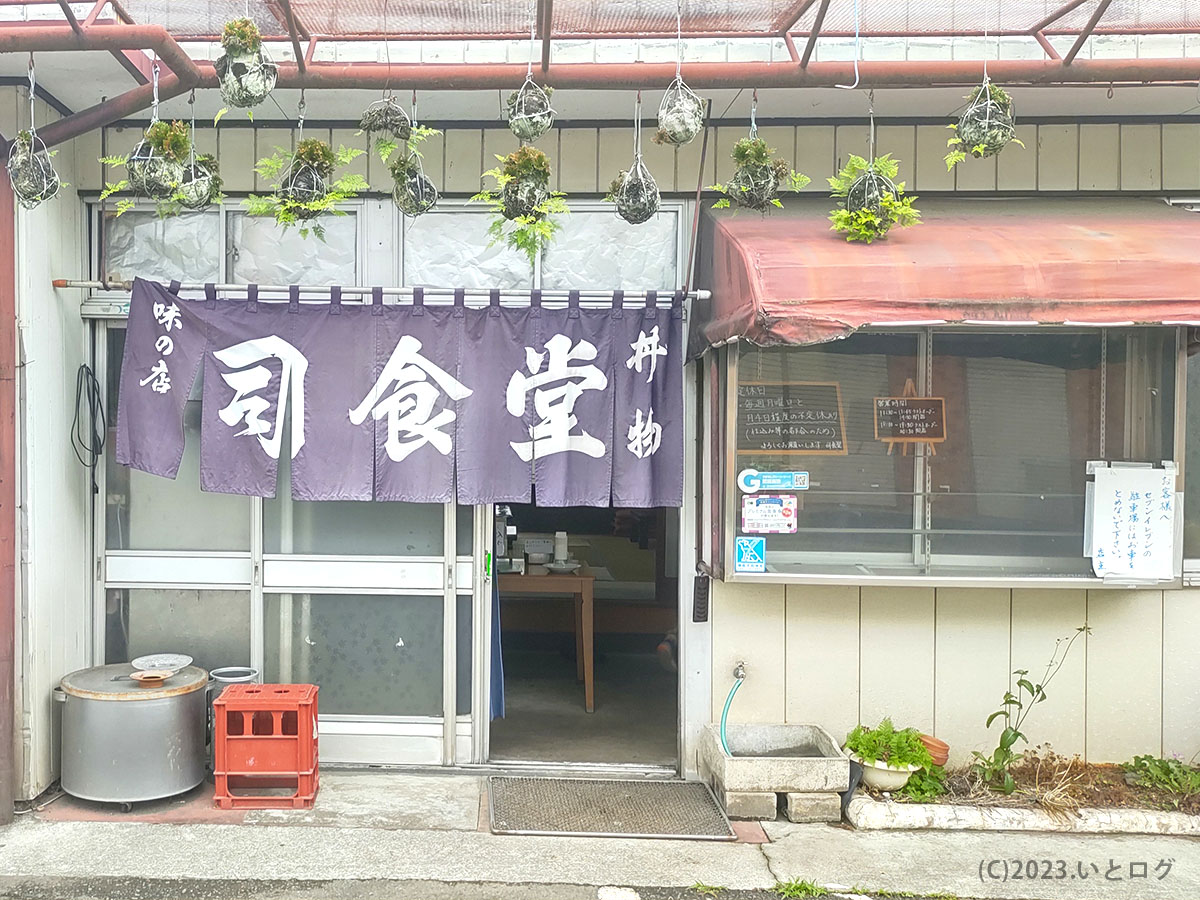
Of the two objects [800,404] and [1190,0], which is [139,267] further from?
[1190,0]

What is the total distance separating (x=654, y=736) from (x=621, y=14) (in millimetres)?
5048

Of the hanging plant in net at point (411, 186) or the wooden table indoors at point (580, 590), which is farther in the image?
the wooden table indoors at point (580, 590)

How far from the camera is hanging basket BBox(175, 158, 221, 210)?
4973 mm

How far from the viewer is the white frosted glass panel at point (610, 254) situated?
21.0ft

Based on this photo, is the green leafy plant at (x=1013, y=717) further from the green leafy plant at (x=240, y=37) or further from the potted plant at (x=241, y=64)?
the green leafy plant at (x=240, y=37)

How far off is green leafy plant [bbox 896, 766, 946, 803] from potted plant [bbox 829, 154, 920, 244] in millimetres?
3243

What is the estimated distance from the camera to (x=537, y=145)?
638 cm

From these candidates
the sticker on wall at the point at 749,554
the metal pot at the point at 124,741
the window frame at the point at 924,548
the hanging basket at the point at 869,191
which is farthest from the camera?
the sticker on wall at the point at 749,554

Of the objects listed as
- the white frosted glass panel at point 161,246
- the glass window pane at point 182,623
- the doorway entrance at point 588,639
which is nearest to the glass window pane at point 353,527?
the glass window pane at point 182,623

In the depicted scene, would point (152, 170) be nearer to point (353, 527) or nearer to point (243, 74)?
point (243, 74)

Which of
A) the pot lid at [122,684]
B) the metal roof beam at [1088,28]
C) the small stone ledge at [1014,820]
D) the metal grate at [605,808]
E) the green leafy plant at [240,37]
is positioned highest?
the metal roof beam at [1088,28]

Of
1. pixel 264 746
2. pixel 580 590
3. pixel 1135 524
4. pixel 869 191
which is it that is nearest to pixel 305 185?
Result: pixel 869 191

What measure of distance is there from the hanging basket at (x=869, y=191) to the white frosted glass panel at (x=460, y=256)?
7.10 ft

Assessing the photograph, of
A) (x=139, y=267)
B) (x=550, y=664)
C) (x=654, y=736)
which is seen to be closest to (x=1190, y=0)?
(x=654, y=736)
